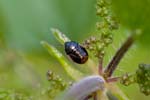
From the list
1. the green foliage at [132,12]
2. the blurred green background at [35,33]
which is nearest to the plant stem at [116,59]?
the green foliage at [132,12]

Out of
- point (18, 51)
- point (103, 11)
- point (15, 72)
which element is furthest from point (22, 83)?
point (103, 11)

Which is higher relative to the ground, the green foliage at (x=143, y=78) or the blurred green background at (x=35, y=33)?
the blurred green background at (x=35, y=33)

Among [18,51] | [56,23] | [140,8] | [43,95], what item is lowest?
[140,8]

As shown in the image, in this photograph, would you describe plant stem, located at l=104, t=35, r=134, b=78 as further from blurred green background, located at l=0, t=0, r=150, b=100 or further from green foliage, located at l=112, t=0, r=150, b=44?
blurred green background, located at l=0, t=0, r=150, b=100

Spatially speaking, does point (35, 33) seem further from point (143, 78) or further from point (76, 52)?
point (143, 78)

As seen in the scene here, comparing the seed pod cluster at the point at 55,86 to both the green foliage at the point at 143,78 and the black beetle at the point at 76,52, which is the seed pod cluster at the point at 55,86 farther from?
the green foliage at the point at 143,78

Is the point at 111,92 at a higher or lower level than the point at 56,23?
lower

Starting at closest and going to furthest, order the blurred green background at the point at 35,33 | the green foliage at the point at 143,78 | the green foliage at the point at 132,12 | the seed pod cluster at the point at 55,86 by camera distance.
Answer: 1. the green foliage at the point at 132,12
2. the green foliage at the point at 143,78
3. the seed pod cluster at the point at 55,86
4. the blurred green background at the point at 35,33

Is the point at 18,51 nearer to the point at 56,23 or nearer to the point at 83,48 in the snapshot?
the point at 56,23

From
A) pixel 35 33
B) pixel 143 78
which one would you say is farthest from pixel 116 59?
pixel 35 33

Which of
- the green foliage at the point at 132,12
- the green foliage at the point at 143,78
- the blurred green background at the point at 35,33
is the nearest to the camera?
the green foliage at the point at 132,12
